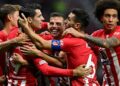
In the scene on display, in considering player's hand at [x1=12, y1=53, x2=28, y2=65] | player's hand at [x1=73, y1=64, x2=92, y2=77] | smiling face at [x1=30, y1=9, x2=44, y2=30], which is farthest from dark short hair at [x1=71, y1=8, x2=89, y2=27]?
player's hand at [x1=12, y1=53, x2=28, y2=65]

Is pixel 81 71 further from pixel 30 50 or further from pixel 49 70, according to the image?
pixel 30 50

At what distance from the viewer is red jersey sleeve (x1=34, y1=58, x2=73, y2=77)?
20.9 feet

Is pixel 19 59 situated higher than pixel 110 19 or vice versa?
pixel 110 19

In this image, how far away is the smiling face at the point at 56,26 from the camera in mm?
7617

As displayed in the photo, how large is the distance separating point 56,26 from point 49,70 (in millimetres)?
1393

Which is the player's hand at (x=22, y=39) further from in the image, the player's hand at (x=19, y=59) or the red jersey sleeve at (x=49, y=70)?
the red jersey sleeve at (x=49, y=70)

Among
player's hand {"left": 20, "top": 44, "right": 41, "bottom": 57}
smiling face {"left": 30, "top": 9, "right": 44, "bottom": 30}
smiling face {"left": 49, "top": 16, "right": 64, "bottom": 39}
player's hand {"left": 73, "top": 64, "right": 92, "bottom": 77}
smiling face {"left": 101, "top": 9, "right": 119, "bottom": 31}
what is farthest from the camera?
smiling face {"left": 49, "top": 16, "right": 64, "bottom": 39}

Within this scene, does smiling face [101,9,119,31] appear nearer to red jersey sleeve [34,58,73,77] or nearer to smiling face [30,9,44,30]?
smiling face [30,9,44,30]

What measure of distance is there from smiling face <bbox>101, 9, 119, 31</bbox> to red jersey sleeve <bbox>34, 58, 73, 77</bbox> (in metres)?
1.02

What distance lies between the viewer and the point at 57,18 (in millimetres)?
7812

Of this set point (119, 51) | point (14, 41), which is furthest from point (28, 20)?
point (119, 51)

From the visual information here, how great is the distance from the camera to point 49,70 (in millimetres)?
6441

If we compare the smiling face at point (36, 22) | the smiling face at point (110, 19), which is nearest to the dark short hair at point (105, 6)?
the smiling face at point (110, 19)

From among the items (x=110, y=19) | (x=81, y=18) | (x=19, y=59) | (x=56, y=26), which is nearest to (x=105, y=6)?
(x=110, y=19)
